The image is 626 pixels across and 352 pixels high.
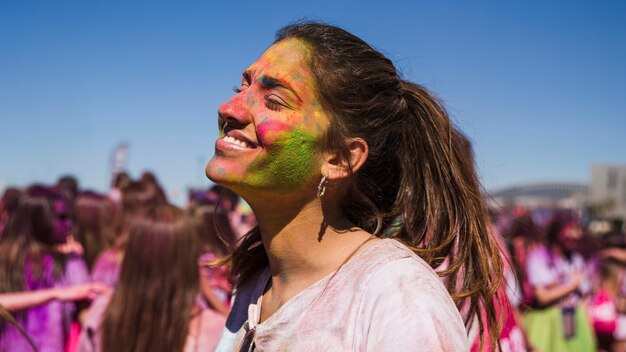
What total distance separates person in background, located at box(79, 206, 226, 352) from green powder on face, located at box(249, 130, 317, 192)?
5.33 ft

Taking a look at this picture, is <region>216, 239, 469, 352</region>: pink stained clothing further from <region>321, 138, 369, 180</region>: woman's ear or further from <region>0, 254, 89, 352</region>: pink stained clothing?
<region>0, 254, 89, 352</region>: pink stained clothing

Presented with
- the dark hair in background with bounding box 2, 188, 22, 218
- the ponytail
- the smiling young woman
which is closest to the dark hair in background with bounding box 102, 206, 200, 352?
the smiling young woman

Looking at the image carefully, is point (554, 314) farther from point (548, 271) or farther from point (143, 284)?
point (143, 284)

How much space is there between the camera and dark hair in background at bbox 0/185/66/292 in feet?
12.2

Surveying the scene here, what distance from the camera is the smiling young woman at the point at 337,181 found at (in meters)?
1.63

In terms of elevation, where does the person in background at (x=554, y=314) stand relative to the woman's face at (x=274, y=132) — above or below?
below

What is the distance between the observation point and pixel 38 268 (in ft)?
12.5

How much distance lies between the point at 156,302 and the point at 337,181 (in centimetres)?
171

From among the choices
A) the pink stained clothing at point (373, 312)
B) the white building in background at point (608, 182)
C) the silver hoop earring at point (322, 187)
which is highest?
the silver hoop earring at point (322, 187)

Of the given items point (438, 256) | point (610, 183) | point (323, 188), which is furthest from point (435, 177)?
point (610, 183)

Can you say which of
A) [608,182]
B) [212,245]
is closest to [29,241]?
[212,245]

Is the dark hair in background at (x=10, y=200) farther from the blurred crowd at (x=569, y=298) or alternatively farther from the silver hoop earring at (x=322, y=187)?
the blurred crowd at (x=569, y=298)

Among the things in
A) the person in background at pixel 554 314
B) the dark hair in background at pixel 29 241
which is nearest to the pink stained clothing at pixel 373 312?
the dark hair in background at pixel 29 241

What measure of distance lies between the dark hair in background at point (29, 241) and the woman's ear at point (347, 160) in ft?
9.03
